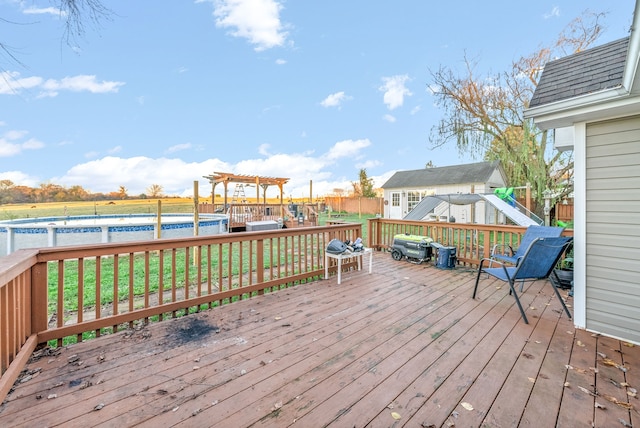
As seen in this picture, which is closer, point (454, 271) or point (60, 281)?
point (60, 281)

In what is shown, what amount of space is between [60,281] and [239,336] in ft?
5.07

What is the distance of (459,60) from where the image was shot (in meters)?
9.31

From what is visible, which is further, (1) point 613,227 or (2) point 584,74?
(2) point 584,74

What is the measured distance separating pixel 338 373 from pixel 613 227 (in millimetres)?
2862

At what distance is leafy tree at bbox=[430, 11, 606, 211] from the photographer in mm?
8430

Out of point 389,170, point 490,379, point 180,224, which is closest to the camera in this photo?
point 490,379

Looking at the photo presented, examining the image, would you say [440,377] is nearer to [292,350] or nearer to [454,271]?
[292,350]

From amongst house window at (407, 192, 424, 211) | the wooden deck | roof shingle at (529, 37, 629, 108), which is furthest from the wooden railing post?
house window at (407, 192, 424, 211)

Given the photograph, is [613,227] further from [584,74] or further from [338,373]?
[338,373]

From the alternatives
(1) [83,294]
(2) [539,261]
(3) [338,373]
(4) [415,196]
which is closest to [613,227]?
(2) [539,261]

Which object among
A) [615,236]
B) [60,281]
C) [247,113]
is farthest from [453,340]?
[247,113]

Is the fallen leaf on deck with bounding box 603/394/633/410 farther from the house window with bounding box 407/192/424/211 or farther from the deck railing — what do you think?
the house window with bounding box 407/192/424/211

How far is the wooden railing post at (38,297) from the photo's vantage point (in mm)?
2160

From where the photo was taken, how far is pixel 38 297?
2.18m
